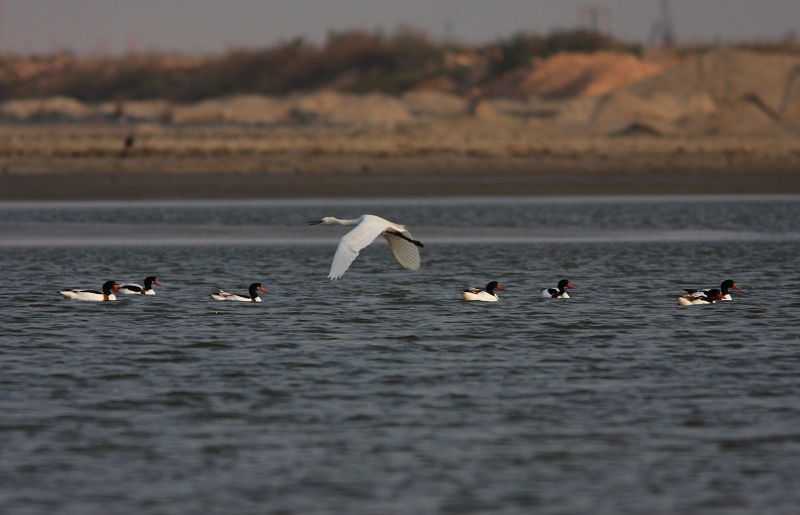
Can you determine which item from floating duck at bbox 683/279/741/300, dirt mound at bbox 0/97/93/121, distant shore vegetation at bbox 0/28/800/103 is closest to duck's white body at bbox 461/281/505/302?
floating duck at bbox 683/279/741/300

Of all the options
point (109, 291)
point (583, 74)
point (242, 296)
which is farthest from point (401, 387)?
point (583, 74)

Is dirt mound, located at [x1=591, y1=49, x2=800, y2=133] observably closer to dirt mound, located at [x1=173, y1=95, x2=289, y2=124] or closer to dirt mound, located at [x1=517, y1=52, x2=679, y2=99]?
dirt mound, located at [x1=517, y1=52, x2=679, y2=99]

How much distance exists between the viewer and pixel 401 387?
11141 millimetres

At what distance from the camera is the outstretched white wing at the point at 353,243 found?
41.8 feet

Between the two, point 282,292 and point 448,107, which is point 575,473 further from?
point 448,107

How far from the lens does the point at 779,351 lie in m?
12.8

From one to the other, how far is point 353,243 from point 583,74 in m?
95.8

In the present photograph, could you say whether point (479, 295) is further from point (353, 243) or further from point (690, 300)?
point (353, 243)

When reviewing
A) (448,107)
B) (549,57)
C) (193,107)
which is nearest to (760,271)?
(448,107)

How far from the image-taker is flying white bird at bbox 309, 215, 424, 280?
12836mm

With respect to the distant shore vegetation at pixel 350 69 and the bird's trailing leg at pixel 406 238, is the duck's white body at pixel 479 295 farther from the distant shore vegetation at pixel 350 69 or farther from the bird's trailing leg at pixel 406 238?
the distant shore vegetation at pixel 350 69

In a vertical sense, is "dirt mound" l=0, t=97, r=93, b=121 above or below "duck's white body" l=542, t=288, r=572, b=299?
above

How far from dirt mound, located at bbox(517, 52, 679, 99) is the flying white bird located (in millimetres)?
86331

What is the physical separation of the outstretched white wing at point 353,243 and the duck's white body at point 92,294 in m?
4.25
